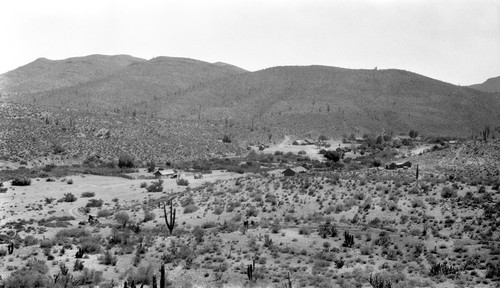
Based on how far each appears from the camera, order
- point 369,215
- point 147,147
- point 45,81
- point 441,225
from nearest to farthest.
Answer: point 441,225 < point 369,215 < point 147,147 < point 45,81

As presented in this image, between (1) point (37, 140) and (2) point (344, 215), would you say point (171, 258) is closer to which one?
(2) point (344, 215)

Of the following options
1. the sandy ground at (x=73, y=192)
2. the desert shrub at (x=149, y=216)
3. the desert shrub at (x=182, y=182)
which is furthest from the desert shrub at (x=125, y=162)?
the desert shrub at (x=149, y=216)

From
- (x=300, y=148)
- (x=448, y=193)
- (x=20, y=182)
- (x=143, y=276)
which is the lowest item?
(x=143, y=276)

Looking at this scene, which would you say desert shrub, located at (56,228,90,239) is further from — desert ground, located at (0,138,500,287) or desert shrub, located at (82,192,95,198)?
desert shrub, located at (82,192,95,198)

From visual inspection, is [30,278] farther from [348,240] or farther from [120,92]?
[120,92]

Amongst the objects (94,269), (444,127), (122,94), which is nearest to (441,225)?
(94,269)

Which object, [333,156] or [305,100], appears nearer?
[333,156]

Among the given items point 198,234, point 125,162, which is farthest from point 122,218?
point 125,162

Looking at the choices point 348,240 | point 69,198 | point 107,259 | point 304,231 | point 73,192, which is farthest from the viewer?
point 73,192

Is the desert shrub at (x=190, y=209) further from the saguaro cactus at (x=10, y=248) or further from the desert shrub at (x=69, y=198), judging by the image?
the saguaro cactus at (x=10, y=248)

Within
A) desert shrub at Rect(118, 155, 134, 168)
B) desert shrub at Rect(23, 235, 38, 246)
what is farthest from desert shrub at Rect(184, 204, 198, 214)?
desert shrub at Rect(118, 155, 134, 168)

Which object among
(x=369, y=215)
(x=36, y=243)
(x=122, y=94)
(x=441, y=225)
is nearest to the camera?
(x=36, y=243)
